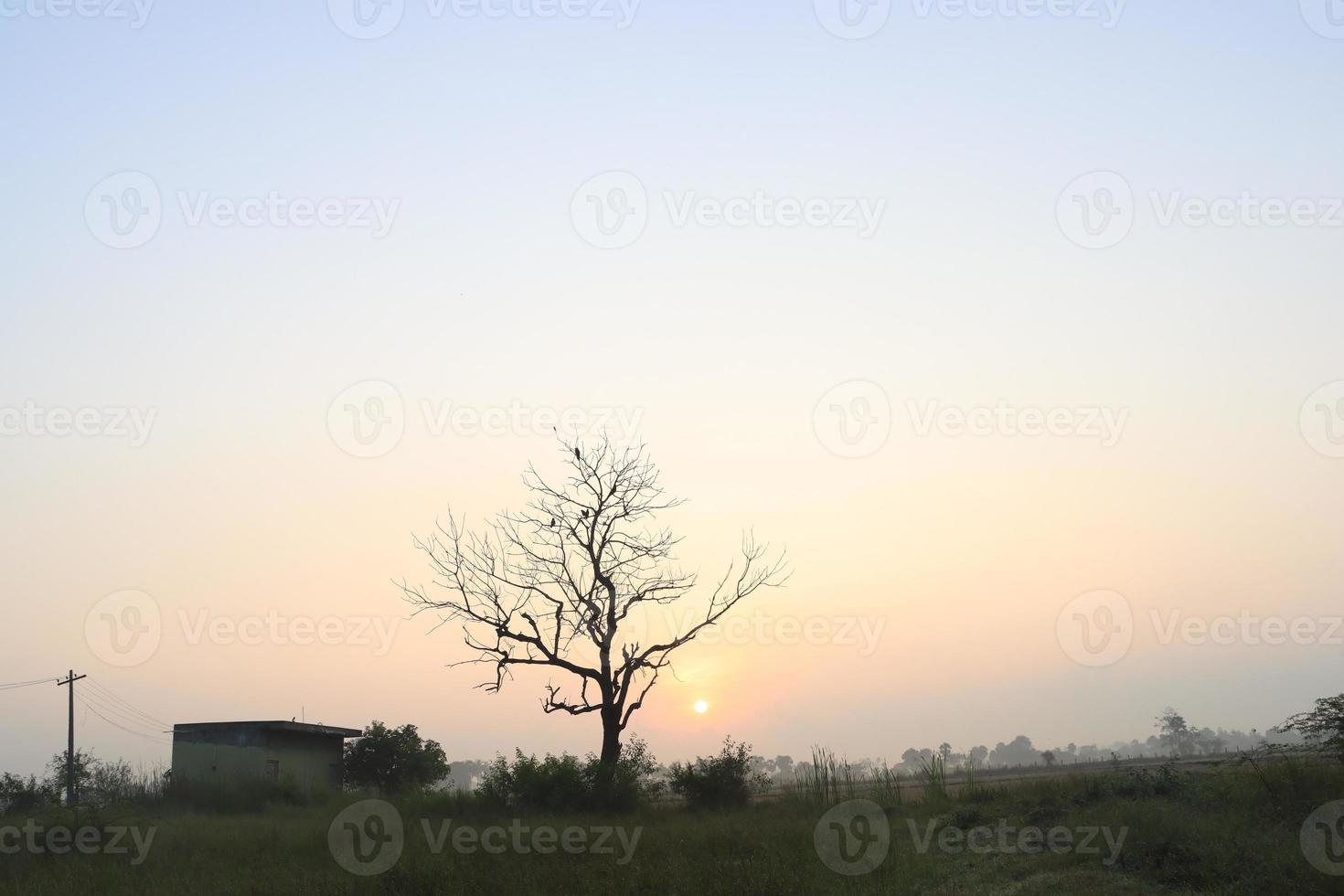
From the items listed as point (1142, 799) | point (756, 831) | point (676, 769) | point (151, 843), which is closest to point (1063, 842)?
point (1142, 799)

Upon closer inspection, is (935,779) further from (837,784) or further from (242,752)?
(242,752)

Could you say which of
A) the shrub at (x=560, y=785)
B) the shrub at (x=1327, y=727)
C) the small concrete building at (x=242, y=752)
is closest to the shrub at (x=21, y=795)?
the small concrete building at (x=242, y=752)

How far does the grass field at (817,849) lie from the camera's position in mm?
15641

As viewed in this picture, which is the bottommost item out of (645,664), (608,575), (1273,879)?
(1273,879)

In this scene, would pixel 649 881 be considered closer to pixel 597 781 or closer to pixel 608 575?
pixel 597 781

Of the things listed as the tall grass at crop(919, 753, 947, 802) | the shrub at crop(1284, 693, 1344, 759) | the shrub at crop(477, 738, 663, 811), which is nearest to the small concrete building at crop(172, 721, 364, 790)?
the shrub at crop(477, 738, 663, 811)

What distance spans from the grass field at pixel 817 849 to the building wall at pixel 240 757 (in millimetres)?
13574

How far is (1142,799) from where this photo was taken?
64.0 feet

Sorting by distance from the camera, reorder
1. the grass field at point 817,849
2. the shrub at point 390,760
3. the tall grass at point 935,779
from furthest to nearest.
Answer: the shrub at point 390,760 < the tall grass at point 935,779 < the grass field at point 817,849

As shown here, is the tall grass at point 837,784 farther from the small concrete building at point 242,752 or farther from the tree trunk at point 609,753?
the small concrete building at point 242,752

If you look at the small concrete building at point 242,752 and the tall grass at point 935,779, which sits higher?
the small concrete building at point 242,752

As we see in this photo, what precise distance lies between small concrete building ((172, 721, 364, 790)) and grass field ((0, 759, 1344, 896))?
13697 millimetres

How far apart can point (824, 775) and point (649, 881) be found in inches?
438

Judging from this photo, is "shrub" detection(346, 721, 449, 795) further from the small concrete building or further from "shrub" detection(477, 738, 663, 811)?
"shrub" detection(477, 738, 663, 811)
